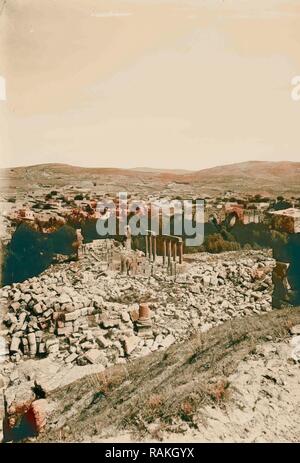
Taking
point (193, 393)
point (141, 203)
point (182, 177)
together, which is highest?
point (182, 177)

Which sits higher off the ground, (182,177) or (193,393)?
(182,177)

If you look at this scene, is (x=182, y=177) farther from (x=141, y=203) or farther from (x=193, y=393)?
(x=193, y=393)

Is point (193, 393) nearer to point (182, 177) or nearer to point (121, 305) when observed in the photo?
point (121, 305)

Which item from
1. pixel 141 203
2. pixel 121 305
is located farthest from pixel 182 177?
pixel 121 305

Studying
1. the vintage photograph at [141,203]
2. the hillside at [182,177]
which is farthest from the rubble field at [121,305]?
the hillside at [182,177]

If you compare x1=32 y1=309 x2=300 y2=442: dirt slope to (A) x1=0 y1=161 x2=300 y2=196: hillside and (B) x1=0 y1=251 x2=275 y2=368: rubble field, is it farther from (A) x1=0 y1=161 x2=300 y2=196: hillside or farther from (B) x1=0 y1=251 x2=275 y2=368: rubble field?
A: (A) x1=0 y1=161 x2=300 y2=196: hillside

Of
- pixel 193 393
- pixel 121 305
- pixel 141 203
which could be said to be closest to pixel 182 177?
pixel 141 203

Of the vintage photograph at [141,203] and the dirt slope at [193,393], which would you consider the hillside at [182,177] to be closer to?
the vintage photograph at [141,203]

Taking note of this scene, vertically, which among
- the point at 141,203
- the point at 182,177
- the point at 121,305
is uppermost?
the point at 182,177

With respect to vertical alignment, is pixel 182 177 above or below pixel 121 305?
above

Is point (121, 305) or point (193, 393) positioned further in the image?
point (121, 305)

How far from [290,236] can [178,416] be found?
6.77 ft

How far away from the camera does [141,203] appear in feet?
16.9
